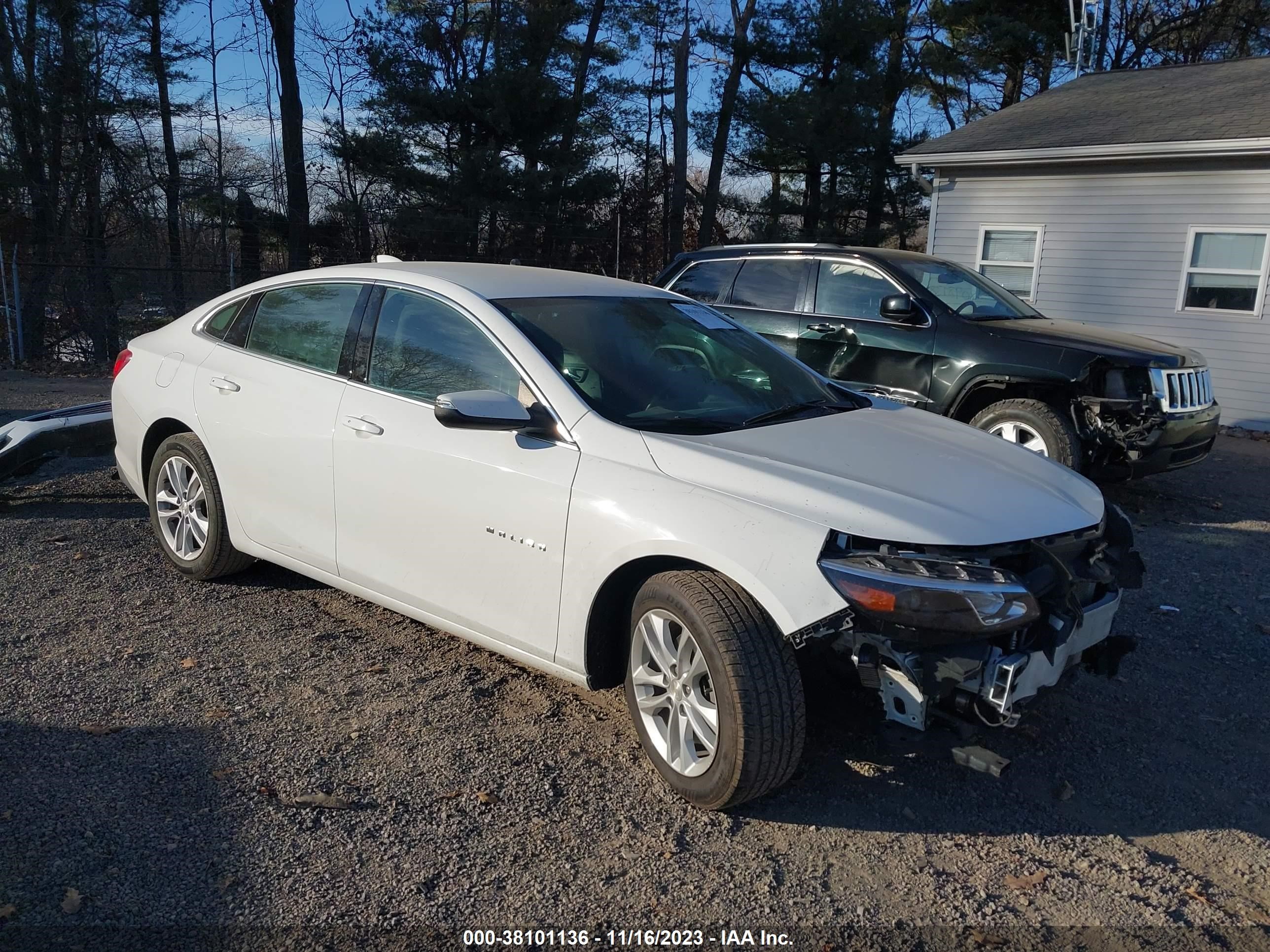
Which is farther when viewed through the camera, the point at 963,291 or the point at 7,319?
the point at 7,319

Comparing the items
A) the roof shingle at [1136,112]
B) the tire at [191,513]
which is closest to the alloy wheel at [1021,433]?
the tire at [191,513]

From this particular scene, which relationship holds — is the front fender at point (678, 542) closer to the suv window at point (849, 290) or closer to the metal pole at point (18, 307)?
the suv window at point (849, 290)

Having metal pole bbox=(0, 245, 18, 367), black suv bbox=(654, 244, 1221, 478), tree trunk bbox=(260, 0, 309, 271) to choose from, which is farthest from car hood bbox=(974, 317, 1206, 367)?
tree trunk bbox=(260, 0, 309, 271)

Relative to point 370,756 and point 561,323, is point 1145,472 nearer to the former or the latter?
point 561,323

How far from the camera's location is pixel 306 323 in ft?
15.2

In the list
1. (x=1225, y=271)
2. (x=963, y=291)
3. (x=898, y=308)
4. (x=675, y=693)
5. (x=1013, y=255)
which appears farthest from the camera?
(x=1013, y=255)

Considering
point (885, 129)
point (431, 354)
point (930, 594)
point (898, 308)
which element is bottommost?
point (930, 594)

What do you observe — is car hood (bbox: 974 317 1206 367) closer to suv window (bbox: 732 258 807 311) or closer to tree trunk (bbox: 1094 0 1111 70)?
suv window (bbox: 732 258 807 311)

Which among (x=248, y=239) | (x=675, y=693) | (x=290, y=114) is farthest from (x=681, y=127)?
(x=675, y=693)

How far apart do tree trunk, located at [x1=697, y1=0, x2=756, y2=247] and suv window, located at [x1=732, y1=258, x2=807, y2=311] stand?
58.9 feet

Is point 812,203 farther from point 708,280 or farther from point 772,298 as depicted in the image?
point 772,298

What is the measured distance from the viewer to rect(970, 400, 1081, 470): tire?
6953 millimetres

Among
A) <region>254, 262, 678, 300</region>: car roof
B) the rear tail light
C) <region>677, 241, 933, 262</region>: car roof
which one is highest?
<region>677, 241, 933, 262</region>: car roof

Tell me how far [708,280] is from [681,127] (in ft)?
59.9
